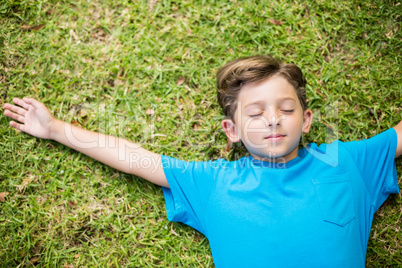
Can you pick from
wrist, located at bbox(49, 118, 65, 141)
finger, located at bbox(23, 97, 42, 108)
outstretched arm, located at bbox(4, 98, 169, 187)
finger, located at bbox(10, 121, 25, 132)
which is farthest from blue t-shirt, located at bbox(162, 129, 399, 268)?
finger, located at bbox(10, 121, 25, 132)

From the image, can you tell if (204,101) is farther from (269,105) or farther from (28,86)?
(28,86)

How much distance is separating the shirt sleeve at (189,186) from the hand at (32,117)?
1.37 metres

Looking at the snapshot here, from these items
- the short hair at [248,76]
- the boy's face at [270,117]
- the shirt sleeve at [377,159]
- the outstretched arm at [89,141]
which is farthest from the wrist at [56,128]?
the shirt sleeve at [377,159]

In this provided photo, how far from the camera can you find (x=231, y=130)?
321cm

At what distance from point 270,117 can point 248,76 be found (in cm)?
49

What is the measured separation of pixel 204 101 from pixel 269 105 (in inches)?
41.2

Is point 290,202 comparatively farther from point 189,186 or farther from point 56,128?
point 56,128

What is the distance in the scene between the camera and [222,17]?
379cm

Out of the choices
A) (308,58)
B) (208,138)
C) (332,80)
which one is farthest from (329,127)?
(208,138)

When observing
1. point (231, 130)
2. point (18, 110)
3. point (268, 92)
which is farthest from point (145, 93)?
point (268, 92)

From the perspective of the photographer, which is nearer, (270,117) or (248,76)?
(270,117)

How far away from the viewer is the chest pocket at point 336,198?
9.04 feet

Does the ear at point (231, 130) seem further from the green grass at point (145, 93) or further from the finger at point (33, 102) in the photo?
the finger at point (33, 102)

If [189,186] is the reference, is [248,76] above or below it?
above
